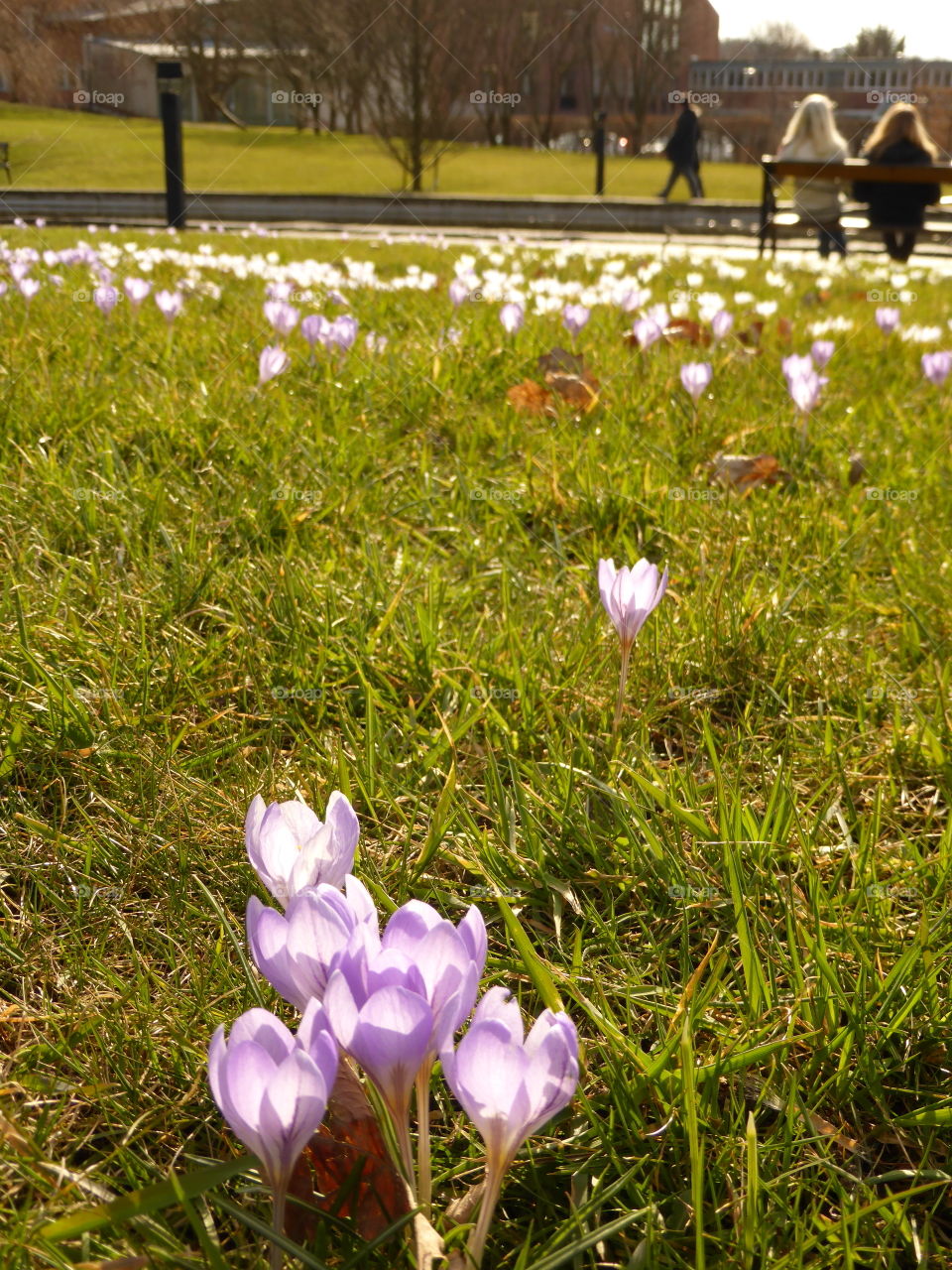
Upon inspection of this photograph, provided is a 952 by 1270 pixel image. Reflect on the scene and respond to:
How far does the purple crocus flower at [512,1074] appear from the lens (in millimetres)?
800

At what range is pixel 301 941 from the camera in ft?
2.91

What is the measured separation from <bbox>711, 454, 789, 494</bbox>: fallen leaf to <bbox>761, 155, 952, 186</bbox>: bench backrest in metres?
9.95

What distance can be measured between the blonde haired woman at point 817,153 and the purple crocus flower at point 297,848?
46.3ft

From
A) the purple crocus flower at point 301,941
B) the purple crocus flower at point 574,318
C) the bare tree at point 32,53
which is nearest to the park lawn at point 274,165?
the bare tree at point 32,53

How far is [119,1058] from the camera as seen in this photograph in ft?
3.77

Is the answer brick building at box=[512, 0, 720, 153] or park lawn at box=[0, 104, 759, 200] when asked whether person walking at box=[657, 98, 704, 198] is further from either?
park lawn at box=[0, 104, 759, 200]

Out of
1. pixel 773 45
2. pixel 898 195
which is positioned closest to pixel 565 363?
pixel 773 45

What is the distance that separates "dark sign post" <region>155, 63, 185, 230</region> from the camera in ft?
43.9

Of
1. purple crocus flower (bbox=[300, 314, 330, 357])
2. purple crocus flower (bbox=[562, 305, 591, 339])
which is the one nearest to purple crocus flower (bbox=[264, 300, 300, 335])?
purple crocus flower (bbox=[300, 314, 330, 357])

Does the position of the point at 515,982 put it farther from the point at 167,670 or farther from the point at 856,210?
the point at 856,210

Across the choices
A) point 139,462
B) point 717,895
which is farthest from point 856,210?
point 717,895

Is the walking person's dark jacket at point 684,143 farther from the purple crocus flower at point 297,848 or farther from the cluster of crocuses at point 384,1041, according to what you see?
the cluster of crocuses at point 384,1041

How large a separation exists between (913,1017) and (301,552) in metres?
1.57

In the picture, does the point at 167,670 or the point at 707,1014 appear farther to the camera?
the point at 167,670
